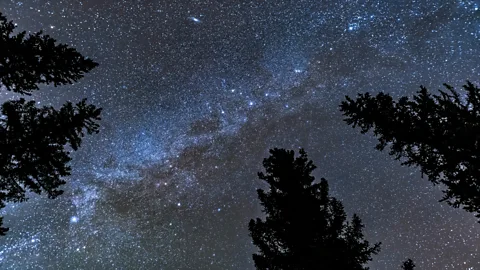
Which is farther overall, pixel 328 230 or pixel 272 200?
pixel 272 200

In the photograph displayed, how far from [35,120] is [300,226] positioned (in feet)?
22.1

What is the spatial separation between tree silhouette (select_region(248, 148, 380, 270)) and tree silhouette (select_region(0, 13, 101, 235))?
5516 millimetres

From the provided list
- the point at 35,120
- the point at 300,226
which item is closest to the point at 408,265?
the point at 300,226

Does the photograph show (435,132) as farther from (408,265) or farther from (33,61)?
(33,61)

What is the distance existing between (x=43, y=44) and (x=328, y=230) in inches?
318

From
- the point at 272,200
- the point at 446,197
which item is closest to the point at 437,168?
the point at 446,197

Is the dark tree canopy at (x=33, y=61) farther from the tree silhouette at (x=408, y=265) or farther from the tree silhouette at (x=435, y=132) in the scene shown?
the tree silhouette at (x=408, y=265)

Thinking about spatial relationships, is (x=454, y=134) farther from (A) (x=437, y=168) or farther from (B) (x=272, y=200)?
(B) (x=272, y=200)

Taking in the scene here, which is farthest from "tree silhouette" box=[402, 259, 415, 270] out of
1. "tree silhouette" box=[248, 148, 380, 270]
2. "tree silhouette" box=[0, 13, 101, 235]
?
"tree silhouette" box=[0, 13, 101, 235]

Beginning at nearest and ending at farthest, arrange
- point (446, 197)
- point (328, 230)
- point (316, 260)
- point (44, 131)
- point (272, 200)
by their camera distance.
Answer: point (44, 131) < point (446, 197) < point (316, 260) < point (328, 230) < point (272, 200)

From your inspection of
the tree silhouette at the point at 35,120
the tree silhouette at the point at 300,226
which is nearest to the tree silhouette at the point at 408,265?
the tree silhouette at the point at 300,226

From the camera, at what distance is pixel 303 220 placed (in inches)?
313

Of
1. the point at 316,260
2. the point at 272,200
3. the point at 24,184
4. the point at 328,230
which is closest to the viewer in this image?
the point at 24,184

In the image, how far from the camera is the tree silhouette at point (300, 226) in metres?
7.41
